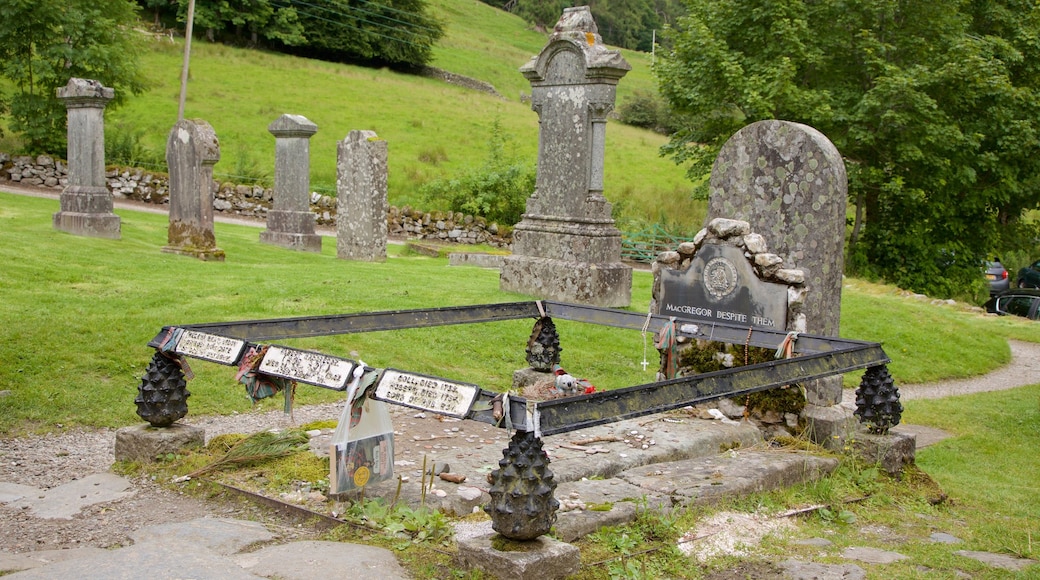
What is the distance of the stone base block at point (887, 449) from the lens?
6059mm

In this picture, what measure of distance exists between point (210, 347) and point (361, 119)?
32.5 metres

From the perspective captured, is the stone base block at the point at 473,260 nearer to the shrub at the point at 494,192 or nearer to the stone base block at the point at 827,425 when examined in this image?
the shrub at the point at 494,192

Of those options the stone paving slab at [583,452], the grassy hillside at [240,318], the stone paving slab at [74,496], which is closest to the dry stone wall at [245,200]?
the grassy hillside at [240,318]

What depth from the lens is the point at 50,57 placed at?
2478 cm

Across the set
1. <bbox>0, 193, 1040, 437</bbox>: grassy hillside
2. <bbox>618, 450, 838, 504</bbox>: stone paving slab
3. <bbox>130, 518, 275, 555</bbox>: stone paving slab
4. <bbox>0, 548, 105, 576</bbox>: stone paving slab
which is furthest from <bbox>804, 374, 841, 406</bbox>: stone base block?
<bbox>0, 548, 105, 576</bbox>: stone paving slab

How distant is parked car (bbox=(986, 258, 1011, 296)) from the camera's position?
25.5m

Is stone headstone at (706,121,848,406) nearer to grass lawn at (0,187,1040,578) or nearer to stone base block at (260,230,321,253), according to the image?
grass lawn at (0,187,1040,578)

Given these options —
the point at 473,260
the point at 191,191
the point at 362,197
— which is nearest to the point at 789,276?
the point at 191,191

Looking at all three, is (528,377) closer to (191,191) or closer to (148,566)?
→ (148,566)

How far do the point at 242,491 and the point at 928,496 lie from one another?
4.40 m

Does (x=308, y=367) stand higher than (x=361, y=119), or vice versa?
(x=361, y=119)

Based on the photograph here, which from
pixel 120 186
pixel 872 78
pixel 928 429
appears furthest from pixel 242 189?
pixel 928 429

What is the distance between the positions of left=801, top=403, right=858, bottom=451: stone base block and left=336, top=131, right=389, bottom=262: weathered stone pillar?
40.2ft

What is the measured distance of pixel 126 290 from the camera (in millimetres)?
10805
